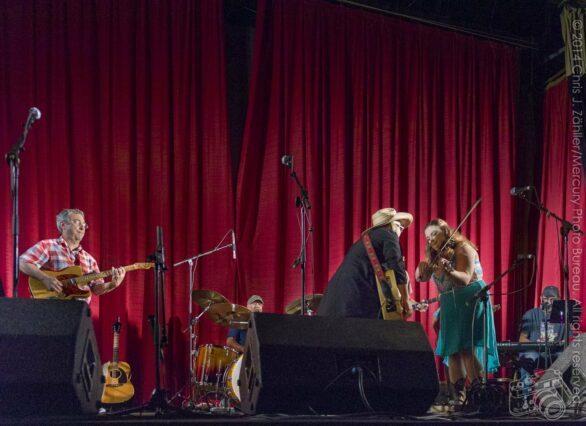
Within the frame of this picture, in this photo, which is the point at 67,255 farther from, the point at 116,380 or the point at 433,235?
the point at 433,235

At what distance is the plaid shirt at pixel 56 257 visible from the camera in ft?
19.2

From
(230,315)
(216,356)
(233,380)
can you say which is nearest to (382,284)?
(233,380)

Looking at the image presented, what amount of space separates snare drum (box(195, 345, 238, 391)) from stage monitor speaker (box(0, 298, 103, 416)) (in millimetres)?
3877

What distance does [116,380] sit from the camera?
6.79m

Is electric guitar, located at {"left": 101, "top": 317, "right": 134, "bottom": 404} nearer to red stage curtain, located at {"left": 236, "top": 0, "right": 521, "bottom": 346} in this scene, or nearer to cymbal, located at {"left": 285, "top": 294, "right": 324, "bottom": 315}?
red stage curtain, located at {"left": 236, "top": 0, "right": 521, "bottom": 346}

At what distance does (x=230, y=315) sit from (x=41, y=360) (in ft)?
13.2

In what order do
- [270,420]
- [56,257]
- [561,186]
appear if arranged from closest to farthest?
[270,420]
[56,257]
[561,186]

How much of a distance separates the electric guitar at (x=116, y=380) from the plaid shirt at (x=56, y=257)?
960 mm

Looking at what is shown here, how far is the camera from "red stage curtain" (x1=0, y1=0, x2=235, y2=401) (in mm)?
7047

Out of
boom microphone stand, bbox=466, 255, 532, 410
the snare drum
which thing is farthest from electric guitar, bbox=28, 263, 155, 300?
boom microphone stand, bbox=466, 255, 532, 410

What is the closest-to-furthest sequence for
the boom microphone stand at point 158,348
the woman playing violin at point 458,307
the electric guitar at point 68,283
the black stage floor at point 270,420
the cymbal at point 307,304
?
the black stage floor at point 270,420 < the boom microphone stand at point 158,348 < the woman playing violin at point 458,307 < the electric guitar at point 68,283 < the cymbal at point 307,304

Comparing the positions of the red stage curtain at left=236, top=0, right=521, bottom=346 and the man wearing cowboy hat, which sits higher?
the red stage curtain at left=236, top=0, right=521, bottom=346

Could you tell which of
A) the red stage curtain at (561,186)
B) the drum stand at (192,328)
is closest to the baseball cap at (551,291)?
the red stage curtain at (561,186)

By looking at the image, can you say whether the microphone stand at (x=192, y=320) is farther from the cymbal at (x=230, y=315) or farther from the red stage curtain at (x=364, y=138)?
the red stage curtain at (x=364, y=138)
